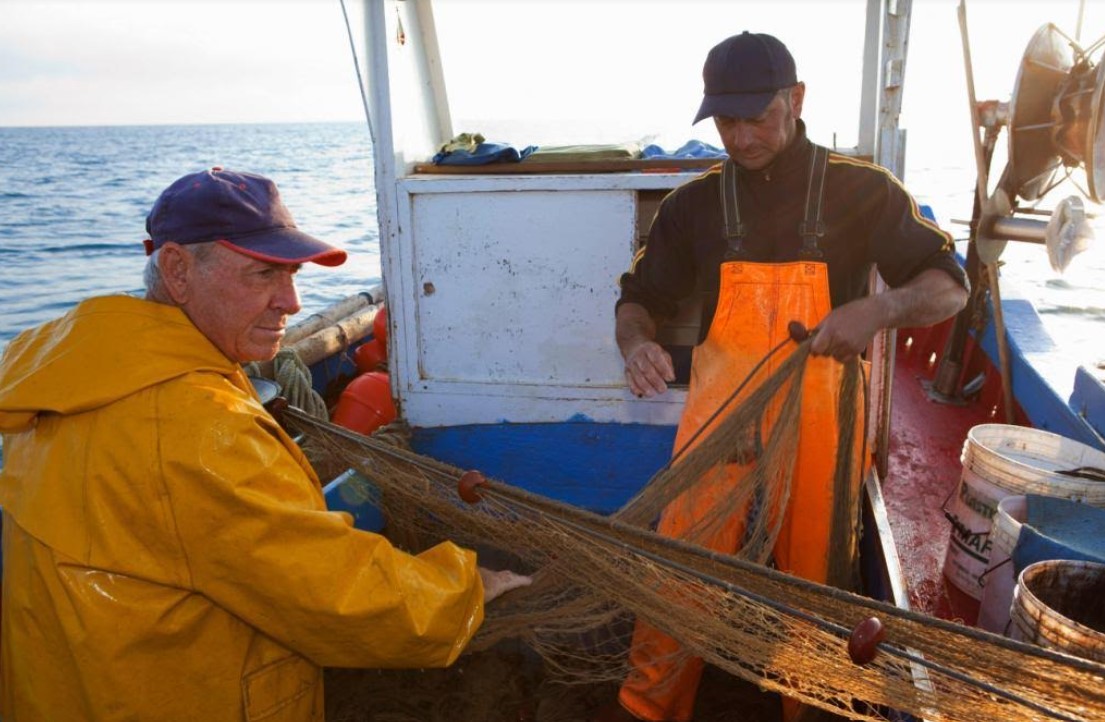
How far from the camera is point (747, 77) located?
2.85 meters

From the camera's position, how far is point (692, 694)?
9.75 ft

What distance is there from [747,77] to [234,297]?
1.86 meters

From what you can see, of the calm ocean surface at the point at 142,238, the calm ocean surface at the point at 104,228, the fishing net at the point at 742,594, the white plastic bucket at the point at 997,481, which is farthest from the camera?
the calm ocean surface at the point at 104,228

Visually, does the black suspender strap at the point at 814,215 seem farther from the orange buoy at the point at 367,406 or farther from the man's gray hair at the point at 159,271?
the orange buoy at the point at 367,406

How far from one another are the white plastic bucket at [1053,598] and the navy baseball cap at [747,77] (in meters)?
1.68

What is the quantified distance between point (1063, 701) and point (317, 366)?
623 centimetres

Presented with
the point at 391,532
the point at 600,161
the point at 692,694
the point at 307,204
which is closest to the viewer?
the point at 692,694

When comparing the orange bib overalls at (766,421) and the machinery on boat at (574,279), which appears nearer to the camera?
the orange bib overalls at (766,421)

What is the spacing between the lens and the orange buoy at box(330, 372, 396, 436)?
17.8 ft

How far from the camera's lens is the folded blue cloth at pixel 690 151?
464 centimetres

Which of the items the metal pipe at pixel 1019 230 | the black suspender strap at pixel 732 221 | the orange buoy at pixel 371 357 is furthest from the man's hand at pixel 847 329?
the orange buoy at pixel 371 357

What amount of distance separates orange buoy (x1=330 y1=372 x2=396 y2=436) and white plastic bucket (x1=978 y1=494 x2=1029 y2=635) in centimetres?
363

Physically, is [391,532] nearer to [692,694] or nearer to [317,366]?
[692,694]

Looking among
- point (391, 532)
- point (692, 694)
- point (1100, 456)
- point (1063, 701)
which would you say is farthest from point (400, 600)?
point (1100, 456)
